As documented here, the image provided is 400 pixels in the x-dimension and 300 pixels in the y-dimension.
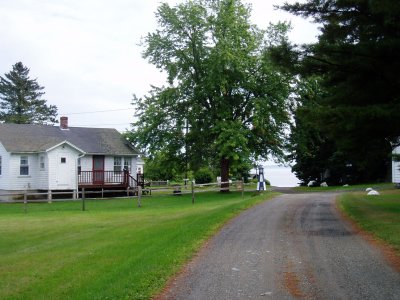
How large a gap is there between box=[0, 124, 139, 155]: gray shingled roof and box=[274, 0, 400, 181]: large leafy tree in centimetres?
2505

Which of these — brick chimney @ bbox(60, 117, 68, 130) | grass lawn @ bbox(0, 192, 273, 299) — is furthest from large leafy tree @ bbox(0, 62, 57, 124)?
grass lawn @ bbox(0, 192, 273, 299)

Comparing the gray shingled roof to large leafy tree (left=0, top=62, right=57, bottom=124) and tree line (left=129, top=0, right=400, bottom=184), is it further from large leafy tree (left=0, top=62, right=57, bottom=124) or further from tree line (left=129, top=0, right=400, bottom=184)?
large leafy tree (left=0, top=62, right=57, bottom=124)

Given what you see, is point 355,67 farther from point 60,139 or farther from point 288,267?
point 60,139

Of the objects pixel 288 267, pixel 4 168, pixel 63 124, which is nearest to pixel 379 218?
pixel 288 267

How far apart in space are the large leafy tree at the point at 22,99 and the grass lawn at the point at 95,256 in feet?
204

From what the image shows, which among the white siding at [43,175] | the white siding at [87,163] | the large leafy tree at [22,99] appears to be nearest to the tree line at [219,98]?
the white siding at [87,163]

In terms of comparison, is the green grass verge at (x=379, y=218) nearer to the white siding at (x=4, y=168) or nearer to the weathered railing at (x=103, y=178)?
the weathered railing at (x=103, y=178)

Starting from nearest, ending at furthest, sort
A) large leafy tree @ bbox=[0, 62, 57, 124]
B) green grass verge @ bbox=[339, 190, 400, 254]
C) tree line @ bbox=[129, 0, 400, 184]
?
green grass verge @ bbox=[339, 190, 400, 254] < tree line @ bbox=[129, 0, 400, 184] < large leafy tree @ bbox=[0, 62, 57, 124]

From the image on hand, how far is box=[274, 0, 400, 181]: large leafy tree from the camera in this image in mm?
12594

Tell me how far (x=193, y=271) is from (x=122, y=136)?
113ft

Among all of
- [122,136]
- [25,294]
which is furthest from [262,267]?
[122,136]

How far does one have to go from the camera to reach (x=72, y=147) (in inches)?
1432

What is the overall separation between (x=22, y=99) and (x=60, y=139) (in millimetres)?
44267

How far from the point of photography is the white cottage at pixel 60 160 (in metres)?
35.8
